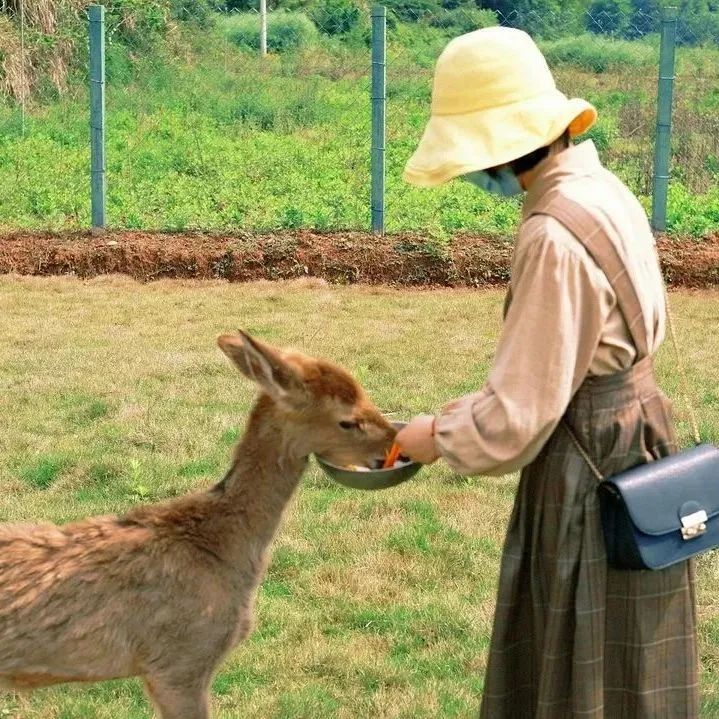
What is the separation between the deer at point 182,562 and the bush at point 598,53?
44.5ft

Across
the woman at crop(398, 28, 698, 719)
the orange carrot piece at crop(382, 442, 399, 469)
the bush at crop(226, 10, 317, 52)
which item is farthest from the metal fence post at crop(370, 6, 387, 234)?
the woman at crop(398, 28, 698, 719)

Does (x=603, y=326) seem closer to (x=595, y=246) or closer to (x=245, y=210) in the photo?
(x=595, y=246)

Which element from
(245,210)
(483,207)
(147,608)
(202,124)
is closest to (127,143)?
(202,124)

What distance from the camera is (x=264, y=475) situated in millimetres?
4633

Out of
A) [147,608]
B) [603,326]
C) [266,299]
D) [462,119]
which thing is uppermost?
[462,119]

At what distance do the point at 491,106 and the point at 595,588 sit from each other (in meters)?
1.35

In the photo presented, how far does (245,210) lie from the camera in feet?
49.0

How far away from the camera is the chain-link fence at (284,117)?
14.9 m

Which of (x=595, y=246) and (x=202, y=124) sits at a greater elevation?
(x=595, y=246)

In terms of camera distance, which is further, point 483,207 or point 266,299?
point 483,207

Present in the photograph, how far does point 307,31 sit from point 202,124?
8105 millimetres

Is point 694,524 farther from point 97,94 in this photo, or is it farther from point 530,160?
point 97,94

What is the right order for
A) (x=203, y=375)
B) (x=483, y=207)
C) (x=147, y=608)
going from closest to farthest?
1. (x=147, y=608)
2. (x=203, y=375)
3. (x=483, y=207)

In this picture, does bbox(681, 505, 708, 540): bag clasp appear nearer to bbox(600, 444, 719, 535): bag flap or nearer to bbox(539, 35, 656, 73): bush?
bbox(600, 444, 719, 535): bag flap
